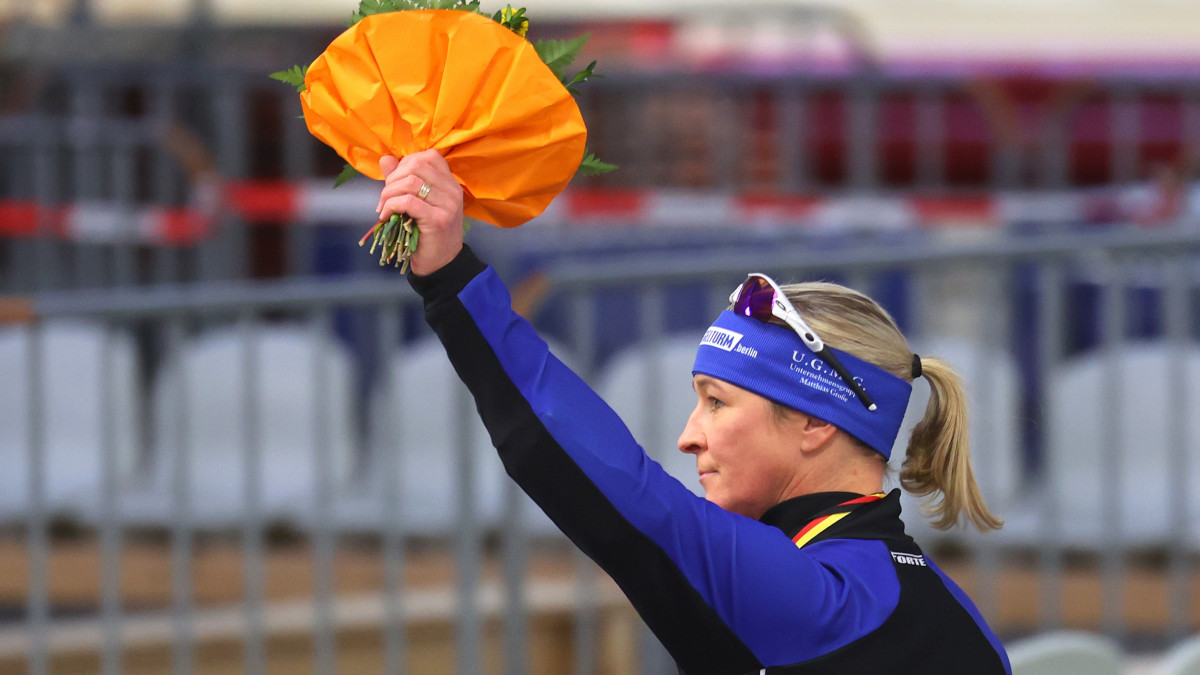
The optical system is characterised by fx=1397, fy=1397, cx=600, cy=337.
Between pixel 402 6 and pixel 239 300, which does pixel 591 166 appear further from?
pixel 239 300

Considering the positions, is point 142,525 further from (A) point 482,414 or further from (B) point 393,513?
(A) point 482,414

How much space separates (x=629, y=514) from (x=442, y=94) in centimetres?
52

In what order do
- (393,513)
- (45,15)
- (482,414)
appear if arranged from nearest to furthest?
1. (482,414)
2. (393,513)
3. (45,15)

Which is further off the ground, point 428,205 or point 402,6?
point 402,6

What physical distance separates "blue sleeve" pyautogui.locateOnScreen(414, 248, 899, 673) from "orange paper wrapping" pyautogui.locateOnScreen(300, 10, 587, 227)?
0.52 feet

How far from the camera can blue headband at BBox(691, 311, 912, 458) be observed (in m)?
1.76

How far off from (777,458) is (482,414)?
43 cm

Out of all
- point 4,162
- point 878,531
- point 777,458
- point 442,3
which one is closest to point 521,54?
point 442,3

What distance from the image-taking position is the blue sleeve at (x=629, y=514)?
4.99ft

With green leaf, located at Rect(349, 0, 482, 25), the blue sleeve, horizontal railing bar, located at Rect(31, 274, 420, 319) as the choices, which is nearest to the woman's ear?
Answer: the blue sleeve

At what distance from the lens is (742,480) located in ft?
5.88

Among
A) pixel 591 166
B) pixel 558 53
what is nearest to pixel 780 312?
pixel 591 166

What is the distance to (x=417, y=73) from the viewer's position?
160 centimetres

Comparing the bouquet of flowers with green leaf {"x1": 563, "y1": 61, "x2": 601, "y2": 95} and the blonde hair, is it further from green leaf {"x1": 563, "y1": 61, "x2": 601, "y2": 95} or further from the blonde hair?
the blonde hair
